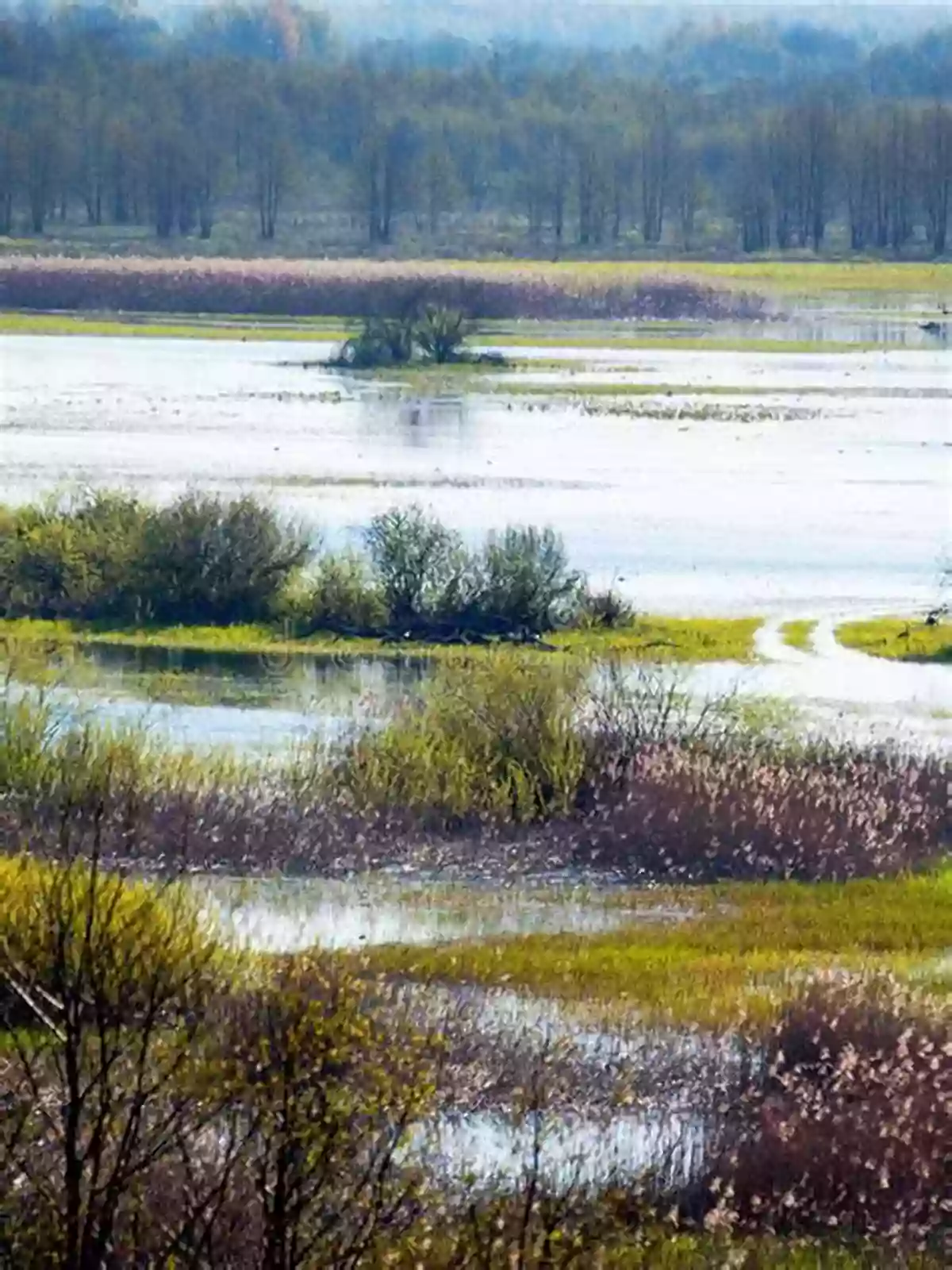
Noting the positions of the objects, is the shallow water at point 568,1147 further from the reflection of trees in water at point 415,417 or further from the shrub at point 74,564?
the reflection of trees in water at point 415,417

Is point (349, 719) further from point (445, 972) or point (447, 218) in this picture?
point (447, 218)

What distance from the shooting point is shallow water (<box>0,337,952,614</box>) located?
105 feet

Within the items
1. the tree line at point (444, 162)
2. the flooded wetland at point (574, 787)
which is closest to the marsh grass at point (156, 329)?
the flooded wetland at point (574, 787)

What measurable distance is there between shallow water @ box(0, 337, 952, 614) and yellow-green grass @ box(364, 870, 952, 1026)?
40.0 feet

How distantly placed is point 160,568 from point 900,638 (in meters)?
6.68

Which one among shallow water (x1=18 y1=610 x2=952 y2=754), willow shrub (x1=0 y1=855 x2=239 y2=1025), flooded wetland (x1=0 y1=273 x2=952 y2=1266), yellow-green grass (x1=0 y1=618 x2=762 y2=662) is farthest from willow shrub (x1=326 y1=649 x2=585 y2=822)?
yellow-green grass (x1=0 y1=618 x2=762 y2=662)

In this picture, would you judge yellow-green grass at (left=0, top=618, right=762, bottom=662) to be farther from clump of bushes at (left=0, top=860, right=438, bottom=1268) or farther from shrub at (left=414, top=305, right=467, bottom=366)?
shrub at (left=414, top=305, right=467, bottom=366)

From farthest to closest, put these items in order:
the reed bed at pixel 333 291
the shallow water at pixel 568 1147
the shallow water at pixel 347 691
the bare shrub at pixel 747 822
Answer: the reed bed at pixel 333 291
the shallow water at pixel 347 691
the bare shrub at pixel 747 822
the shallow water at pixel 568 1147

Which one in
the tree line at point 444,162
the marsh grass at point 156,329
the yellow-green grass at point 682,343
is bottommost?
the yellow-green grass at point 682,343

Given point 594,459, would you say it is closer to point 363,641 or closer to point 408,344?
point 408,344

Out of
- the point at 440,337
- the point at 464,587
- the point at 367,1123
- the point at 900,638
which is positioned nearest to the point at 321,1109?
the point at 367,1123

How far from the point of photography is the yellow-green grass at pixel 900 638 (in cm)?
2583

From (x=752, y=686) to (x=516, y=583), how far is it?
346 centimetres

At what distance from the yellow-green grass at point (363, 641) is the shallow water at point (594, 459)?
1626mm
